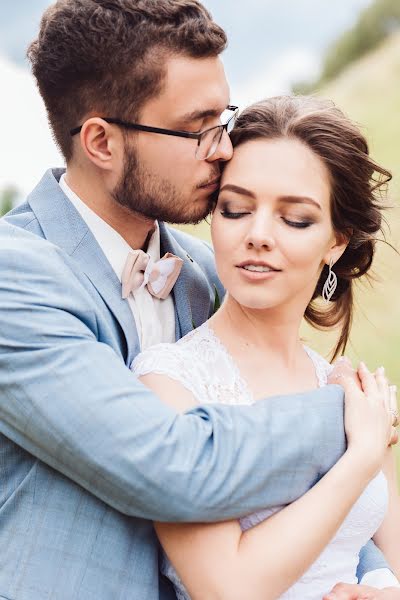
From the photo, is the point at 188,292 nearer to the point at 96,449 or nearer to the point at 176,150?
the point at 176,150

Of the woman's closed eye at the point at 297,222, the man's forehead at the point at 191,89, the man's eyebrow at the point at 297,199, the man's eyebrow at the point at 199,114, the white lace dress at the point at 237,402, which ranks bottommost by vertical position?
the white lace dress at the point at 237,402

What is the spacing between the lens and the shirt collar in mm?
3115

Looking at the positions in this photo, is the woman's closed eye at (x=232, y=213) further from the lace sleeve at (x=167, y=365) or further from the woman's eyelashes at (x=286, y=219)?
the lace sleeve at (x=167, y=365)

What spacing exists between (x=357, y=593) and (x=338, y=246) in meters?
1.13

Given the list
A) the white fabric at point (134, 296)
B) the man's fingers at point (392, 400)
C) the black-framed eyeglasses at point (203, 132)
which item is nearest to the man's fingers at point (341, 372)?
the man's fingers at point (392, 400)

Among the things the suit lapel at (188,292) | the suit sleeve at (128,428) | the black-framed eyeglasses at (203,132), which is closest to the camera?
the suit sleeve at (128,428)

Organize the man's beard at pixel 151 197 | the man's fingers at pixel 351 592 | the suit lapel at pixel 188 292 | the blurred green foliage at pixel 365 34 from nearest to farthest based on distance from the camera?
the man's fingers at pixel 351 592 → the man's beard at pixel 151 197 → the suit lapel at pixel 188 292 → the blurred green foliage at pixel 365 34

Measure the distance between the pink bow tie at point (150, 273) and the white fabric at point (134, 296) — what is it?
3 centimetres

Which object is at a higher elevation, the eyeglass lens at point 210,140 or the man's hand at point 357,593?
the eyeglass lens at point 210,140

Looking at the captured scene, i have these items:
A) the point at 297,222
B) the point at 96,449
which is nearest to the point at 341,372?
the point at 297,222

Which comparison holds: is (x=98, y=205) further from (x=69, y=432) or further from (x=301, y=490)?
(x=301, y=490)

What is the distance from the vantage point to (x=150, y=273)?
3176 mm

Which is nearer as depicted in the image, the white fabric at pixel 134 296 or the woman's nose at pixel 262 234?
the woman's nose at pixel 262 234

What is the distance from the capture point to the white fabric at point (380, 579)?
290 cm
